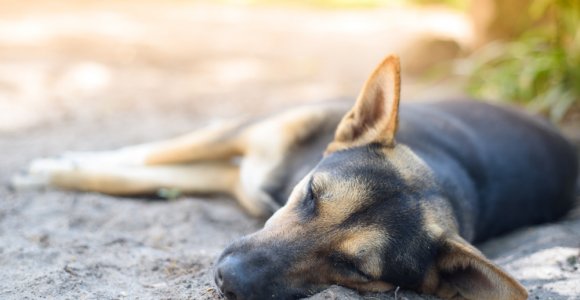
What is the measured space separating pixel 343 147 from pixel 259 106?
421 centimetres

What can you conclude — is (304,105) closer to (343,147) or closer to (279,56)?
(343,147)

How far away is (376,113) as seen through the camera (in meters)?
4.38

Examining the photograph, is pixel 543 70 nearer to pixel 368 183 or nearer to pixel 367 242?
pixel 368 183

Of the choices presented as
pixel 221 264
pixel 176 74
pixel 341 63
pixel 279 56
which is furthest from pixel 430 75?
pixel 221 264

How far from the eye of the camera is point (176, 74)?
9188 millimetres

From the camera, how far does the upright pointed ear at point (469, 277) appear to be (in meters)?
3.46

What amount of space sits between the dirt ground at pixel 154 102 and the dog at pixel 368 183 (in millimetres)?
170

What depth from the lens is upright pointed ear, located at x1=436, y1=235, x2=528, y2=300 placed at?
346cm

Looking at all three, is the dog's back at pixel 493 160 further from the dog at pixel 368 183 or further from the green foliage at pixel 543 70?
the green foliage at pixel 543 70

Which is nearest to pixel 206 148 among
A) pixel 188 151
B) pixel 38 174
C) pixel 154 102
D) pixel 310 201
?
pixel 188 151

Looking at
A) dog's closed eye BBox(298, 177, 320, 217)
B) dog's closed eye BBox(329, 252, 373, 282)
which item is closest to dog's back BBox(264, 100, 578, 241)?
dog's closed eye BBox(298, 177, 320, 217)

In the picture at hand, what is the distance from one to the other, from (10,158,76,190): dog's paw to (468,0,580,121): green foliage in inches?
187

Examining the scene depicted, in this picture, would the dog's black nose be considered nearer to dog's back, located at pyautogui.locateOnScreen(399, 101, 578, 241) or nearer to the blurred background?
dog's back, located at pyautogui.locateOnScreen(399, 101, 578, 241)

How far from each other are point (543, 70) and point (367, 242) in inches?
184
